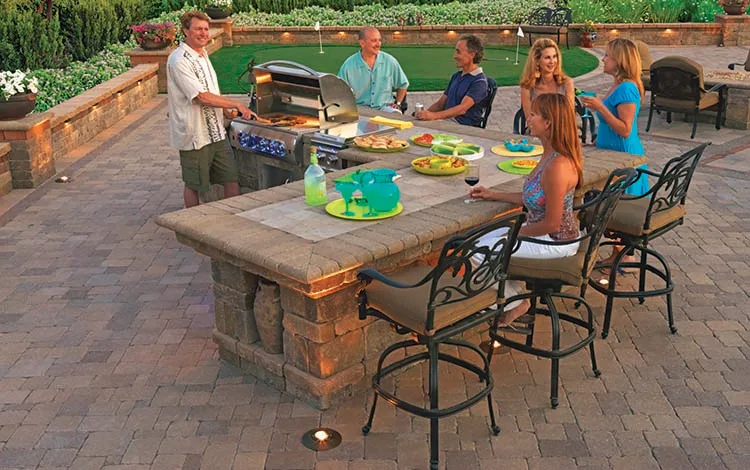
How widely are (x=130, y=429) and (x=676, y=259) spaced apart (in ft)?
15.3

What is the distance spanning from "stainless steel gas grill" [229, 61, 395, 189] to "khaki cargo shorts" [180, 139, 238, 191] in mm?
327

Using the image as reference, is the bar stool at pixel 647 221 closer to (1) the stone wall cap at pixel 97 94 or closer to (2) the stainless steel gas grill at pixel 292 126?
(2) the stainless steel gas grill at pixel 292 126

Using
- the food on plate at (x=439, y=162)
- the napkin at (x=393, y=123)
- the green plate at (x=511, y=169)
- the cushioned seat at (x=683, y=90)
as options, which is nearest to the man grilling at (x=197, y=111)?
the napkin at (x=393, y=123)

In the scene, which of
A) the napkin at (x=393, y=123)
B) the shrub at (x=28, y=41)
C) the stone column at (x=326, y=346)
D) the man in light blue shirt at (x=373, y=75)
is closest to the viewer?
the stone column at (x=326, y=346)

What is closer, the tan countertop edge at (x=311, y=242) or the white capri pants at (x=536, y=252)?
the tan countertop edge at (x=311, y=242)

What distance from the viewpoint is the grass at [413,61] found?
16.3 meters

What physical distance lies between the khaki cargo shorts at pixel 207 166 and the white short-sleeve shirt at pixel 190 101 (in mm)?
77

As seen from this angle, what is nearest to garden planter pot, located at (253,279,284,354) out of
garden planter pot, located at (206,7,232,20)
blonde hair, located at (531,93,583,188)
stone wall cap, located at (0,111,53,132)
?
blonde hair, located at (531,93,583,188)

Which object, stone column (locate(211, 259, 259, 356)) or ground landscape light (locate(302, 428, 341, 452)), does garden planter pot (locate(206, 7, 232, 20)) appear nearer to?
stone column (locate(211, 259, 259, 356))

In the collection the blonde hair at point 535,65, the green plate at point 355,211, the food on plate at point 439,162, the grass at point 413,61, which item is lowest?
the grass at point 413,61

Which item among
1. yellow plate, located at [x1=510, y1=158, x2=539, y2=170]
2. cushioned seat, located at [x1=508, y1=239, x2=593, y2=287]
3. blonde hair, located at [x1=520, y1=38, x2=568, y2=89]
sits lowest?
cushioned seat, located at [x1=508, y1=239, x2=593, y2=287]

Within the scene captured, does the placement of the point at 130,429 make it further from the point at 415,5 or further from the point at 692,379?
the point at 415,5

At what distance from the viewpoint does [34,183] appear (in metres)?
9.39

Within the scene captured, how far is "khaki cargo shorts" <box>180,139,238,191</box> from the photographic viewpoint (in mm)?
7430
